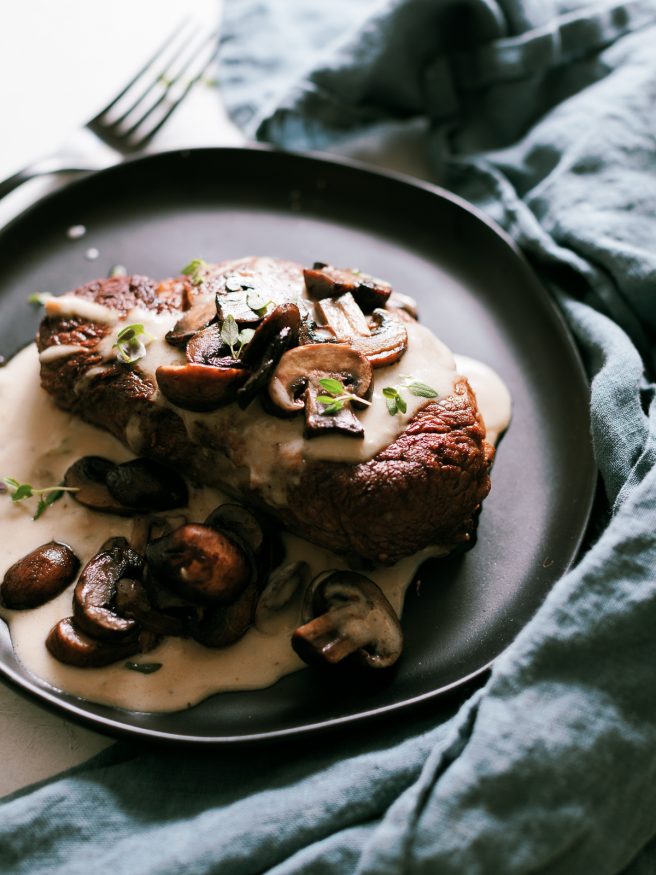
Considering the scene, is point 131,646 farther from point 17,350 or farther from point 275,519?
point 17,350

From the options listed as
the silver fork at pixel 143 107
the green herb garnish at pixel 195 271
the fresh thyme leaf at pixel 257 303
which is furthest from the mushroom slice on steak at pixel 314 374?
the silver fork at pixel 143 107

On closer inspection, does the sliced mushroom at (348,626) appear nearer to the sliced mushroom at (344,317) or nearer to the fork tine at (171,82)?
the sliced mushroom at (344,317)

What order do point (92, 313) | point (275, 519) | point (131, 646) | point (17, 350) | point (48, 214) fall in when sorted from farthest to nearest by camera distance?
point (48, 214) < point (17, 350) < point (92, 313) < point (275, 519) < point (131, 646)

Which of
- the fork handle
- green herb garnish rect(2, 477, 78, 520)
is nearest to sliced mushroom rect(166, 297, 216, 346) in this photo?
green herb garnish rect(2, 477, 78, 520)

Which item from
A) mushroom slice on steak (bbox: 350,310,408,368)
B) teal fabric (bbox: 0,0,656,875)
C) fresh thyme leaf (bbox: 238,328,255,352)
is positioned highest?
fresh thyme leaf (bbox: 238,328,255,352)

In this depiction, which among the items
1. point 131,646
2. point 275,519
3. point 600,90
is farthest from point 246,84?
point 131,646

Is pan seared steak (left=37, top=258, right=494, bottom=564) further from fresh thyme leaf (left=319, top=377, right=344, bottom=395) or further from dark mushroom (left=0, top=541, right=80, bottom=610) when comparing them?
dark mushroom (left=0, top=541, right=80, bottom=610)

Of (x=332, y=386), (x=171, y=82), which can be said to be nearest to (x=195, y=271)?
(x=332, y=386)
